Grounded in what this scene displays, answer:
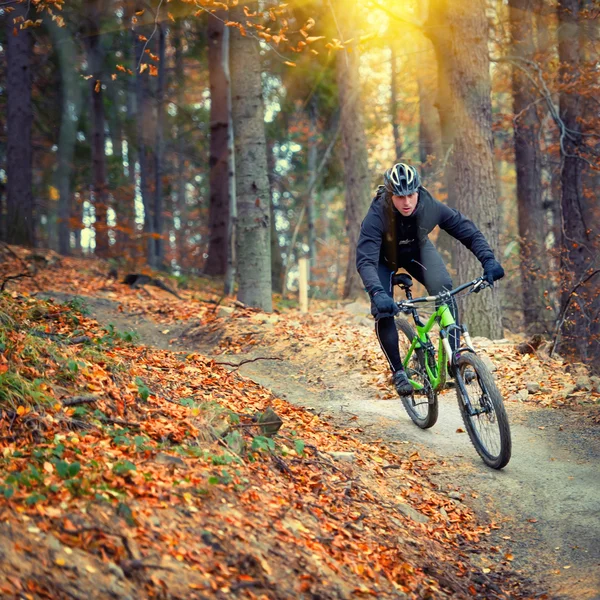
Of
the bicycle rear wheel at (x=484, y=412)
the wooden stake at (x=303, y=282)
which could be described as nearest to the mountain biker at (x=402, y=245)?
the bicycle rear wheel at (x=484, y=412)

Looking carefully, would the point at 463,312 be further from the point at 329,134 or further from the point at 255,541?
the point at 329,134

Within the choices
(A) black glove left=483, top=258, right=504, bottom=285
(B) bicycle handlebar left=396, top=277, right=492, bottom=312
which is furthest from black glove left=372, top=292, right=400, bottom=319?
(A) black glove left=483, top=258, right=504, bottom=285

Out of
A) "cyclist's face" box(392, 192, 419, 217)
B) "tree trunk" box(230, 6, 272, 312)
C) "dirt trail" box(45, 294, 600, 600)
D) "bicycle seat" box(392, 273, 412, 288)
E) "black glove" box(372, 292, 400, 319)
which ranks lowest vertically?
"dirt trail" box(45, 294, 600, 600)

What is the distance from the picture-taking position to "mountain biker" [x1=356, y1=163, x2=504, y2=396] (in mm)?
6453

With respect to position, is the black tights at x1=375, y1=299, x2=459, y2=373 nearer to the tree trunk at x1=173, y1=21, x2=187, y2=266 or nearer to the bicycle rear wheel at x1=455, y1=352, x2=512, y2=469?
the bicycle rear wheel at x1=455, y1=352, x2=512, y2=469

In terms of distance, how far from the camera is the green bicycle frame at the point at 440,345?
6.55m

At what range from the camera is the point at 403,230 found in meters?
6.89

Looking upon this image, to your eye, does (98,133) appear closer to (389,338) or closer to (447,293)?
(389,338)

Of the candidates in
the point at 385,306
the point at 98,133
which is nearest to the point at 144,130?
the point at 98,133

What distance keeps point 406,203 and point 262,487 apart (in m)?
3.11

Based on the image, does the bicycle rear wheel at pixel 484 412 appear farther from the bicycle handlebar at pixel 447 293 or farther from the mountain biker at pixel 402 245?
the bicycle handlebar at pixel 447 293

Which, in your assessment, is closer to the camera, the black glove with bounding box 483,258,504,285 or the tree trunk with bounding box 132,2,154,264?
the black glove with bounding box 483,258,504,285

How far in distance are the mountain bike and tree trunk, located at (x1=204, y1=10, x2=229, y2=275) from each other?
12787 millimetres

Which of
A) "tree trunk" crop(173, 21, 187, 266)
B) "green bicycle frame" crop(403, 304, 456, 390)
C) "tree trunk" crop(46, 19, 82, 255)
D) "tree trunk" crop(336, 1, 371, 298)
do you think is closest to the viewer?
"green bicycle frame" crop(403, 304, 456, 390)
